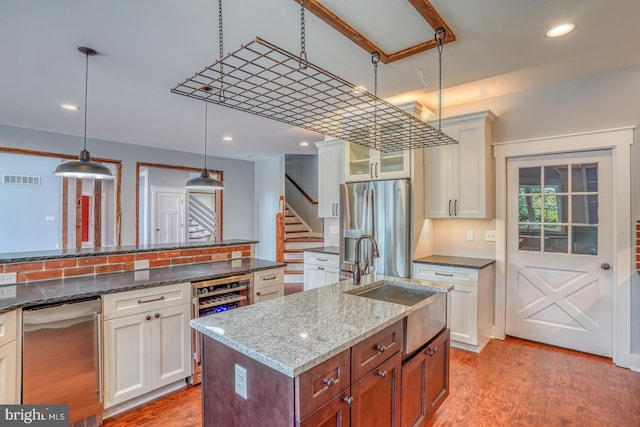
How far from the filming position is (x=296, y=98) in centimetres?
246

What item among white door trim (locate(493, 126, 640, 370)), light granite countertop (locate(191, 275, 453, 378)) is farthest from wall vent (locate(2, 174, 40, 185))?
white door trim (locate(493, 126, 640, 370))

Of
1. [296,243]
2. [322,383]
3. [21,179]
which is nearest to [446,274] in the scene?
[322,383]

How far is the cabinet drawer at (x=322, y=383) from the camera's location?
3.61 feet

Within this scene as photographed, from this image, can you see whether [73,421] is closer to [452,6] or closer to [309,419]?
[309,419]

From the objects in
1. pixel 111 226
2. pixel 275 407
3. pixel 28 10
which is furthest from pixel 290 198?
pixel 275 407

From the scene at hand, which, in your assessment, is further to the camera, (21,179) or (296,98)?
(21,179)

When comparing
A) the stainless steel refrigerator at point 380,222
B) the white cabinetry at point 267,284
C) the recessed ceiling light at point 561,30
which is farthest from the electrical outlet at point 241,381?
the recessed ceiling light at point 561,30

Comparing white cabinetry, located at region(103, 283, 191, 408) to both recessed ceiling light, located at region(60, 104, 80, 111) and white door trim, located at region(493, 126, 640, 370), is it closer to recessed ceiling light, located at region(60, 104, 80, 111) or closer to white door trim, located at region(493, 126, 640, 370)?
recessed ceiling light, located at region(60, 104, 80, 111)

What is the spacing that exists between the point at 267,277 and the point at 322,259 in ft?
4.21

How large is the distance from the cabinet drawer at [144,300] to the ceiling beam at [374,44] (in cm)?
210

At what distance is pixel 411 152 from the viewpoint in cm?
353

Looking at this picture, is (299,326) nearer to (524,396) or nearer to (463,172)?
(524,396)

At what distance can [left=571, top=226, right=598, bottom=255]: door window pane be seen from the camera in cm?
315

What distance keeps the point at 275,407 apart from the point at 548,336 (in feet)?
11.3
